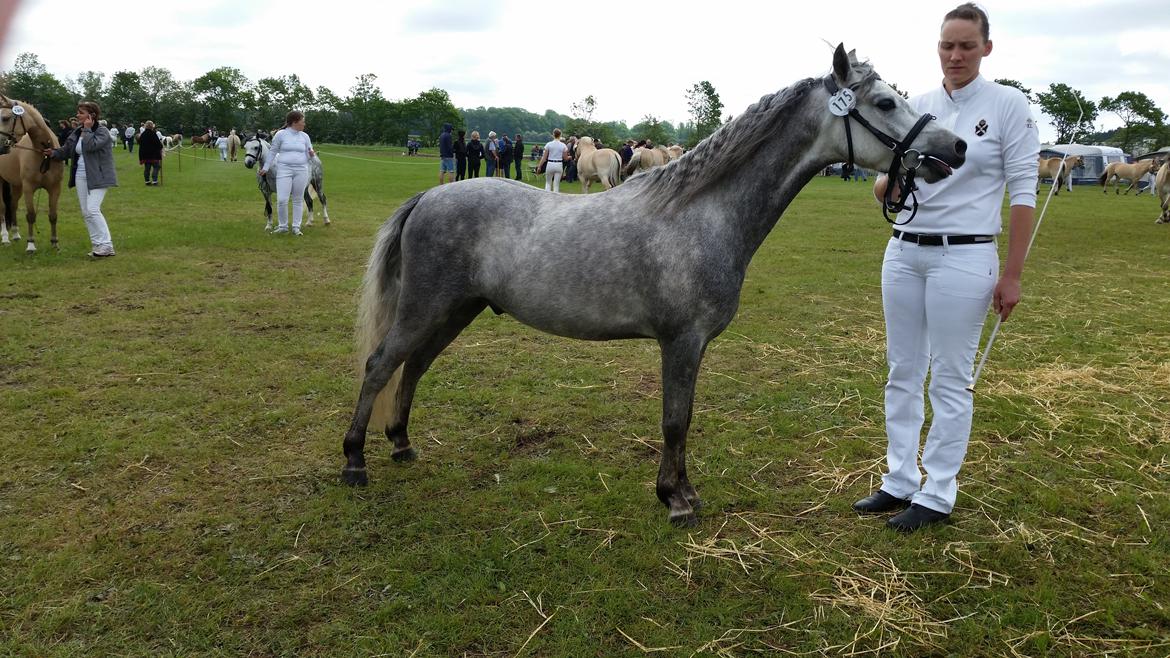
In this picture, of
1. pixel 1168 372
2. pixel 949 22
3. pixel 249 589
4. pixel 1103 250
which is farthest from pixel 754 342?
pixel 1103 250

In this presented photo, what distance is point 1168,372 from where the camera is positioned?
6074 millimetres

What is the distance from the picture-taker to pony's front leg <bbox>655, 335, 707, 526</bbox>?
367 cm

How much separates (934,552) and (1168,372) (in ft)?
13.6

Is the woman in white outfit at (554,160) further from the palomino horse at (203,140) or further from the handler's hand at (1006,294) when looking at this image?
the palomino horse at (203,140)

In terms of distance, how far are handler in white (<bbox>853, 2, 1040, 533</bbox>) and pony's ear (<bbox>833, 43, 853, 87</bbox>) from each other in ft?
1.53

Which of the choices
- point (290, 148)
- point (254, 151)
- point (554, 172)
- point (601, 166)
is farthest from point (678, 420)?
point (554, 172)

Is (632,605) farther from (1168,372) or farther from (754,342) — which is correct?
(1168,372)

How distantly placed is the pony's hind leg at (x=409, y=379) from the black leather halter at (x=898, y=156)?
2.33 m

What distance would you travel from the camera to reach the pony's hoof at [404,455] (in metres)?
4.54

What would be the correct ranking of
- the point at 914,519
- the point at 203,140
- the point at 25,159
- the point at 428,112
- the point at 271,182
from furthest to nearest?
the point at 428,112, the point at 203,140, the point at 271,182, the point at 25,159, the point at 914,519

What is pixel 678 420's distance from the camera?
3.78 metres

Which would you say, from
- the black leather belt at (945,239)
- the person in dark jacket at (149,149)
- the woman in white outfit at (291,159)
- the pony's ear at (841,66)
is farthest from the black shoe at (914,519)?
the person in dark jacket at (149,149)

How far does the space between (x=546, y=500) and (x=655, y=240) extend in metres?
1.61

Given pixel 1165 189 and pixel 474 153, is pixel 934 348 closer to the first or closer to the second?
pixel 1165 189
